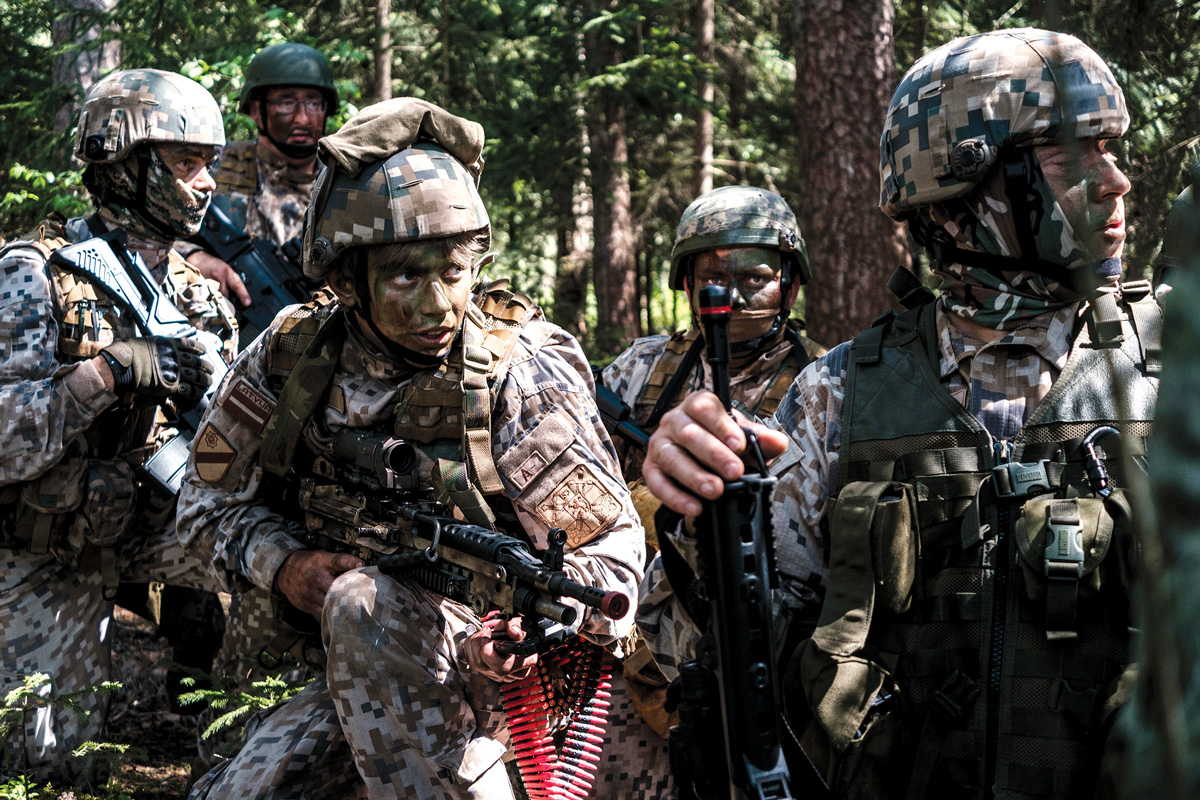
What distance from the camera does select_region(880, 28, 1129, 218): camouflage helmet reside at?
2.54 metres

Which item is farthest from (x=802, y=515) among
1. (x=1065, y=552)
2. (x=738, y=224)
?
(x=738, y=224)

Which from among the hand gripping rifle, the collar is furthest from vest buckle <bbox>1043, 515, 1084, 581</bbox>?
the hand gripping rifle

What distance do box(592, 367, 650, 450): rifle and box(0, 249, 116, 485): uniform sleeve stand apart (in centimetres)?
226

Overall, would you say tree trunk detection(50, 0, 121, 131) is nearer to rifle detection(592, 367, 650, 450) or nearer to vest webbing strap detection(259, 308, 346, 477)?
rifle detection(592, 367, 650, 450)

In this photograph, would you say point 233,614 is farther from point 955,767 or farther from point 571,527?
point 955,767

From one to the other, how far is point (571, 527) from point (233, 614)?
1673 millimetres

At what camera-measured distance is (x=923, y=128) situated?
2.70 meters

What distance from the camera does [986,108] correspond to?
2.59m

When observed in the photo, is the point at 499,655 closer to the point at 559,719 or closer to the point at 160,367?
the point at 559,719

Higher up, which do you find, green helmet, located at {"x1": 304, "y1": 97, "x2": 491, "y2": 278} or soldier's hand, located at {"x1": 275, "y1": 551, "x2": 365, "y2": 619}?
green helmet, located at {"x1": 304, "y1": 97, "x2": 491, "y2": 278}

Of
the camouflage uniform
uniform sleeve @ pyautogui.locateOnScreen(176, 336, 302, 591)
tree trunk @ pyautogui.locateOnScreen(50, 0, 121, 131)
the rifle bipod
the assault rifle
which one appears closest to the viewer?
the assault rifle

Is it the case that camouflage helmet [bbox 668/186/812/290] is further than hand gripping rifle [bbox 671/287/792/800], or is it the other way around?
camouflage helmet [bbox 668/186/812/290]

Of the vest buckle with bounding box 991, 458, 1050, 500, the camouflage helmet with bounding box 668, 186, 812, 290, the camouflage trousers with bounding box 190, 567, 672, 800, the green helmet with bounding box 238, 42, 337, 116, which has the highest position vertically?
the green helmet with bounding box 238, 42, 337, 116

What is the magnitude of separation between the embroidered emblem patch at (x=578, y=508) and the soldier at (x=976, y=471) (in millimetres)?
693
